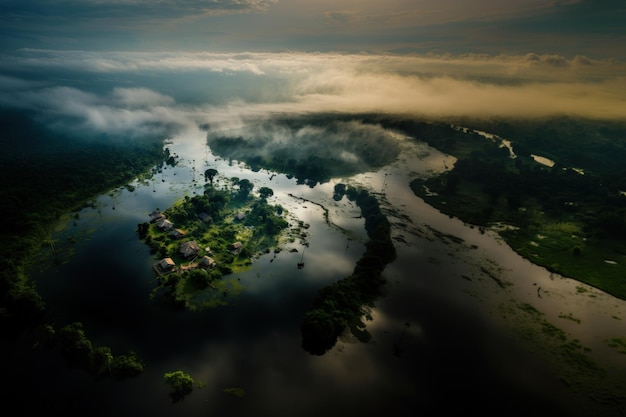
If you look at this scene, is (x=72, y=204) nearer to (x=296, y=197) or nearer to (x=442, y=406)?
(x=296, y=197)

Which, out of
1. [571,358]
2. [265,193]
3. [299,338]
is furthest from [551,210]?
[299,338]

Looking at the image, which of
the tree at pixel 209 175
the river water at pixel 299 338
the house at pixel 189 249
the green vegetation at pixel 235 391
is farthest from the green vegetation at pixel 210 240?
the tree at pixel 209 175

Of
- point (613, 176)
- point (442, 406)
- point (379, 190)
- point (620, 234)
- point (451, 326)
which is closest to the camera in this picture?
point (442, 406)

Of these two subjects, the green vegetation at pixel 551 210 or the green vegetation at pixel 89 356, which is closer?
the green vegetation at pixel 89 356

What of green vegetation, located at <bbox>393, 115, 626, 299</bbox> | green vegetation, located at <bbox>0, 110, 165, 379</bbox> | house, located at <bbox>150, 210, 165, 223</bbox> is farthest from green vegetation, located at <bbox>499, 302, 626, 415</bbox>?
house, located at <bbox>150, 210, 165, 223</bbox>

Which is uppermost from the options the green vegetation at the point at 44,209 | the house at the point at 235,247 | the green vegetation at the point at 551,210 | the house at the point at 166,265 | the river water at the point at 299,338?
the green vegetation at the point at 44,209

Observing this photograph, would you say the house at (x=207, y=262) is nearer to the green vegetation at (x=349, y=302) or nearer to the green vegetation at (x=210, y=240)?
the green vegetation at (x=210, y=240)

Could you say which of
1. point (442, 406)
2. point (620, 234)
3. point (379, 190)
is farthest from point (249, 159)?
point (620, 234)
